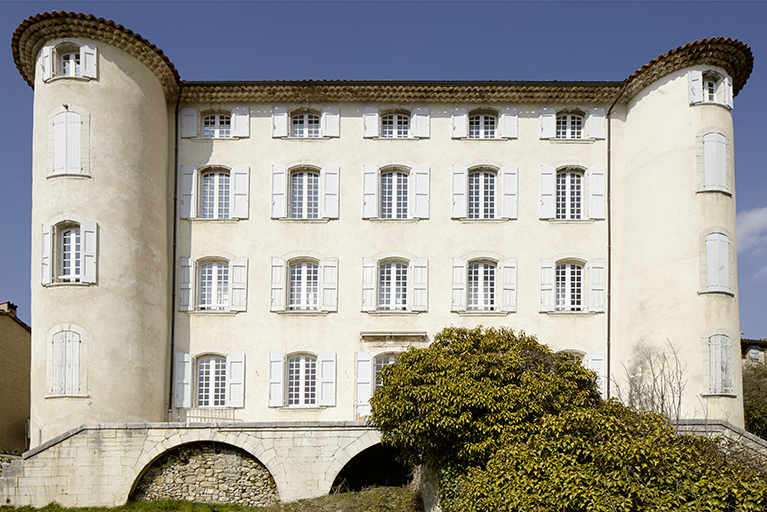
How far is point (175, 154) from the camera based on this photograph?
22344 mm

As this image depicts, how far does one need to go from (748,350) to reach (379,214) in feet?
56.0

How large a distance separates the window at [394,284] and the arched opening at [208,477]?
6.15m

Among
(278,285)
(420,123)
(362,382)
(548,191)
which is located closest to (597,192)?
(548,191)

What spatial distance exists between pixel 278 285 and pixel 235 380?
3.21 meters

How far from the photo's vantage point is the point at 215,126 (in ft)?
74.7

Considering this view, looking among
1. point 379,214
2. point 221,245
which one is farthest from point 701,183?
point 221,245

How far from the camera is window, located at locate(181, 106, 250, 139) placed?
22.5 m

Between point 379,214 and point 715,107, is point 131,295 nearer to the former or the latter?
point 379,214

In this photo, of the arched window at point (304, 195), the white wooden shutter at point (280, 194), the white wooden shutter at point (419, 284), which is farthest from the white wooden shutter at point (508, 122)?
the white wooden shutter at point (280, 194)

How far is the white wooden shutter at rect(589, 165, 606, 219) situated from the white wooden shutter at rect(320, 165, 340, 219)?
828cm

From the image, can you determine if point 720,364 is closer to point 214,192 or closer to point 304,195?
point 304,195

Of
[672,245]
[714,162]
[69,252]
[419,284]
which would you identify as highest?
[714,162]

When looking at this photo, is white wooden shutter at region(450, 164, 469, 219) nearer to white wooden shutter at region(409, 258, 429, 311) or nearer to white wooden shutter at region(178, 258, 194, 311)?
white wooden shutter at region(409, 258, 429, 311)

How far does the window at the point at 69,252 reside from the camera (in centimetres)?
1936
